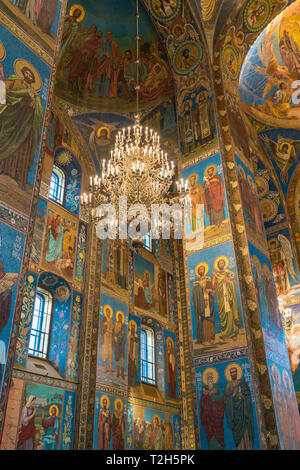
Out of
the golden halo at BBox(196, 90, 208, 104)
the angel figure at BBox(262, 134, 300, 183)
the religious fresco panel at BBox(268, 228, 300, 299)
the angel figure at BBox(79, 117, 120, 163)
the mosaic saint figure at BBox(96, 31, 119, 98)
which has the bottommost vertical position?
the religious fresco panel at BBox(268, 228, 300, 299)

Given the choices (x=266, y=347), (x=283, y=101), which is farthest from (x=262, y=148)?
(x=266, y=347)

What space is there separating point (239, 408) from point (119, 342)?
4.14 metres

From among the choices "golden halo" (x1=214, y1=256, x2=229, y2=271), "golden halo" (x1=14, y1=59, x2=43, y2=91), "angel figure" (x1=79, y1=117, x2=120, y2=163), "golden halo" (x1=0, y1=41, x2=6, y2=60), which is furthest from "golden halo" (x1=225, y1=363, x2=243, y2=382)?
"angel figure" (x1=79, y1=117, x2=120, y2=163)

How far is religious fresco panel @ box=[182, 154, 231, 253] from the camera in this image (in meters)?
8.93

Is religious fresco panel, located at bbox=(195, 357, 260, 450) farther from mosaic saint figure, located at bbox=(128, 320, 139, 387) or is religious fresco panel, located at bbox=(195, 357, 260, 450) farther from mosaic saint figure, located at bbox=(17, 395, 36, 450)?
mosaic saint figure, located at bbox=(128, 320, 139, 387)

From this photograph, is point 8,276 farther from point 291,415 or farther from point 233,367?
point 291,415

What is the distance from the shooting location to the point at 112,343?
1048cm

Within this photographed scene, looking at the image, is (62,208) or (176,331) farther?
A: (176,331)

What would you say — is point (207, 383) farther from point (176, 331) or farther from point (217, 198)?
point (176, 331)

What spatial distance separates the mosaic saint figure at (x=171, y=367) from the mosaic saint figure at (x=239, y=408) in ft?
18.9

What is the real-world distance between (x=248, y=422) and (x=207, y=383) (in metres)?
1.02

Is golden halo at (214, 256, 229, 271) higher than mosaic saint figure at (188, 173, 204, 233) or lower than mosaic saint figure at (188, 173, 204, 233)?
lower

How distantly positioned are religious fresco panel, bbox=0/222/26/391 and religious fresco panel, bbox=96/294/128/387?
5.90 m

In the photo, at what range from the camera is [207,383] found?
784 centimetres
